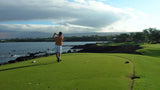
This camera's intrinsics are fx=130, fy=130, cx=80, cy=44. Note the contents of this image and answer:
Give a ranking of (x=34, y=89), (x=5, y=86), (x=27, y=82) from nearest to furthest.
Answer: (x=34, y=89), (x=5, y=86), (x=27, y=82)

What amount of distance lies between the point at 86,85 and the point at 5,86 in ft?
14.1

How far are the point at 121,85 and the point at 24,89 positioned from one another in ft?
16.3

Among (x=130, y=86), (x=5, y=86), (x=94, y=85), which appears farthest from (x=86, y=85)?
(x=5, y=86)

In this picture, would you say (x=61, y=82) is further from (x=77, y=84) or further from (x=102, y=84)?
(x=102, y=84)

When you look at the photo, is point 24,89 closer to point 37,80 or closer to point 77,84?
point 37,80

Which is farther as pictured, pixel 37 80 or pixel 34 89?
pixel 37 80

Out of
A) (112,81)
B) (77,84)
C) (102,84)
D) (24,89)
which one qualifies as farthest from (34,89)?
(112,81)

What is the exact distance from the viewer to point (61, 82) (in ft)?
23.9

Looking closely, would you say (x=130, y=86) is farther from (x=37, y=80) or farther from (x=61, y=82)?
(x=37, y=80)

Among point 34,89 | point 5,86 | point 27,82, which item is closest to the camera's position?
point 34,89

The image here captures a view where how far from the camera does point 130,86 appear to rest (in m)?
6.91

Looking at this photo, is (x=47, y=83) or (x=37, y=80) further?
(x=37, y=80)

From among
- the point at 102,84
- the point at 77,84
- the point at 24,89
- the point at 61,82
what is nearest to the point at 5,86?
the point at 24,89

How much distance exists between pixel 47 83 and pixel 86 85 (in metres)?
2.16
